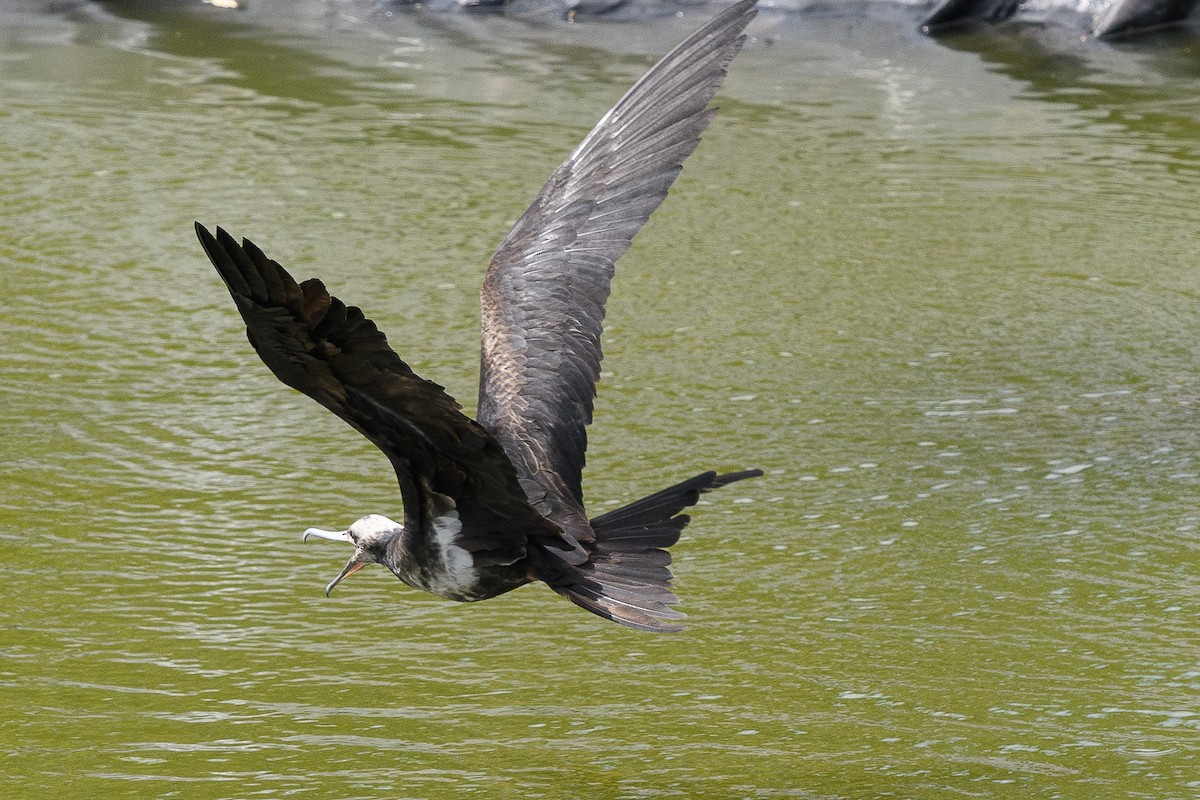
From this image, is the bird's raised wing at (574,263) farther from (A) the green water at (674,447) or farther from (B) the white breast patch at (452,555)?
(A) the green water at (674,447)

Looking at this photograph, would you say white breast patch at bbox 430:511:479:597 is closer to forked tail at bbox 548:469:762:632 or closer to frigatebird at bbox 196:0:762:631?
frigatebird at bbox 196:0:762:631

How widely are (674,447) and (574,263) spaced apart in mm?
1560

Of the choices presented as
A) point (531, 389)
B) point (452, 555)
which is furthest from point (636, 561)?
point (531, 389)

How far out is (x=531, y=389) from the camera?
379 centimetres

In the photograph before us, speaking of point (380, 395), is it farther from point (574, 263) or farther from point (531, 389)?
point (574, 263)

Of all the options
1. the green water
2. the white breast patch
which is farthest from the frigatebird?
the green water

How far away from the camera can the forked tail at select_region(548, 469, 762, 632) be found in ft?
11.0

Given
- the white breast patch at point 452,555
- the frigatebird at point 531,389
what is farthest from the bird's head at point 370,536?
the white breast patch at point 452,555

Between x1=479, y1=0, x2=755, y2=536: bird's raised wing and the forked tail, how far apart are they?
14 cm

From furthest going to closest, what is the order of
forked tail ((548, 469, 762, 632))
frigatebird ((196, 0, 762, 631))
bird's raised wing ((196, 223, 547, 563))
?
forked tail ((548, 469, 762, 632)) < frigatebird ((196, 0, 762, 631)) < bird's raised wing ((196, 223, 547, 563))

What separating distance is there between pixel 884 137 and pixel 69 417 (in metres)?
4.51

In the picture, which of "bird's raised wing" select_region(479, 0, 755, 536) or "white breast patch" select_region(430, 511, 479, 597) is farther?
"bird's raised wing" select_region(479, 0, 755, 536)

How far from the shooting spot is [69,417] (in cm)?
567

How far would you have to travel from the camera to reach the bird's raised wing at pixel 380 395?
268 cm
